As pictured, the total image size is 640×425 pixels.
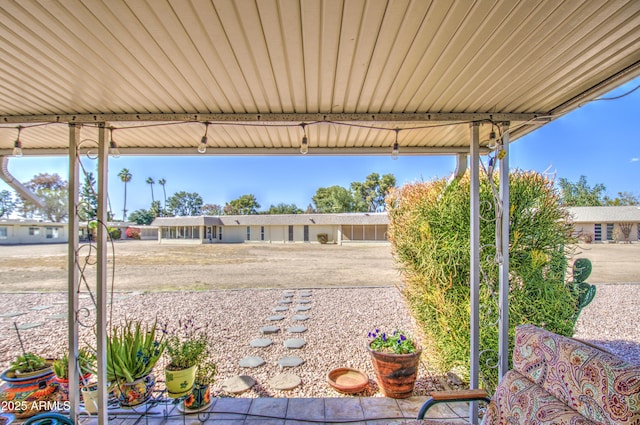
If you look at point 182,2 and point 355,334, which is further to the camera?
point 355,334

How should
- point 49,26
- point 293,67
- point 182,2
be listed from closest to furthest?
point 182,2, point 49,26, point 293,67

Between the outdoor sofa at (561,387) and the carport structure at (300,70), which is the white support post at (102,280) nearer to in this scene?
the carport structure at (300,70)

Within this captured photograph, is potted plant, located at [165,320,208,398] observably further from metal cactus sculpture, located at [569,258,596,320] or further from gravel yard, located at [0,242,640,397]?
metal cactus sculpture, located at [569,258,596,320]

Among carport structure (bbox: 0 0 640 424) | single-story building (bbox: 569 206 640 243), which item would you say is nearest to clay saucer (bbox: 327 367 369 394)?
carport structure (bbox: 0 0 640 424)

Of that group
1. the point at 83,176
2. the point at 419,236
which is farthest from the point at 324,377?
the point at 83,176

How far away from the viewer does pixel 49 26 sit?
1276 millimetres

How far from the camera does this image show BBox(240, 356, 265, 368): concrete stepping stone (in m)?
3.62

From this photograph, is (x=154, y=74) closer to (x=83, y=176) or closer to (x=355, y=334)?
(x=83, y=176)

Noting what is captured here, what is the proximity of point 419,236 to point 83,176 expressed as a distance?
3.07 m

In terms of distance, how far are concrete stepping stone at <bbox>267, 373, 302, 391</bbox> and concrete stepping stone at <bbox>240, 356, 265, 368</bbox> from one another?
37 cm

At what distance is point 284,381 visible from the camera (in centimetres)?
323

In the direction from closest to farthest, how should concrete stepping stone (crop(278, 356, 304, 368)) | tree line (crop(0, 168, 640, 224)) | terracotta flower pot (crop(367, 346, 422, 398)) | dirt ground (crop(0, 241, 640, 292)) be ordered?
terracotta flower pot (crop(367, 346, 422, 398)) < concrete stepping stone (crop(278, 356, 304, 368)) < dirt ground (crop(0, 241, 640, 292)) < tree line (crop(0, 168, 640, 224))

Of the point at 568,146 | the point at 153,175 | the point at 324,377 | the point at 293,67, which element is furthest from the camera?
the point at 153,175

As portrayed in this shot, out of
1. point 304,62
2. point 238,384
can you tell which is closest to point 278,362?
point 238,384
